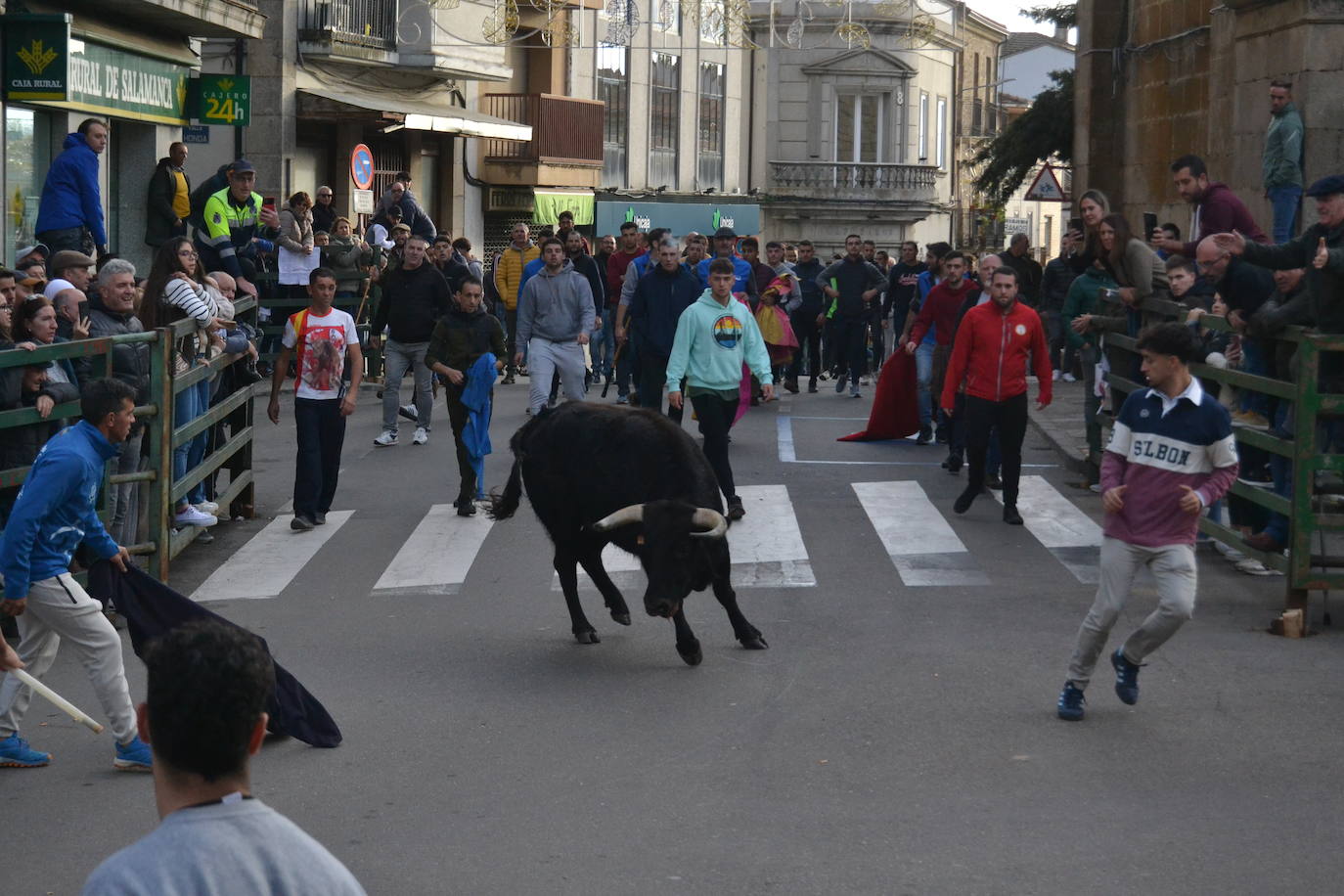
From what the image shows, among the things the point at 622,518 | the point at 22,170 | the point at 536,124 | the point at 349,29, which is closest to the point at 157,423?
the point at 622,518

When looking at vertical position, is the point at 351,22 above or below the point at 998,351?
above

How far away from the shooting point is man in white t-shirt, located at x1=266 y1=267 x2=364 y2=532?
12828 mm

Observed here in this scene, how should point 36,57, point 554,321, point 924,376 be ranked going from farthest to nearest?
point 36,57 → point 924,376 → point 554,321

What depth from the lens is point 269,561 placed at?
38.8ft

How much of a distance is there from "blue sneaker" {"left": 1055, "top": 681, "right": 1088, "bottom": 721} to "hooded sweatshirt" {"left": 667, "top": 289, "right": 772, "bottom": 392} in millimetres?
5383

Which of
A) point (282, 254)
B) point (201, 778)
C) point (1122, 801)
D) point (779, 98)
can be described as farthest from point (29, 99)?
point (779, 98)

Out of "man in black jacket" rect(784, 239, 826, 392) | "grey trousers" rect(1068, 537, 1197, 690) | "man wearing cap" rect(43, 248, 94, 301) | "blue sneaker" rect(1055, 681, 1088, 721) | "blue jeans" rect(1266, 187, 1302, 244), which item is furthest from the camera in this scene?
"man in black jacket" rect(784, 239, 826, 392)

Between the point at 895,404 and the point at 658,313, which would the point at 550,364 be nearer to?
the point at 658,313

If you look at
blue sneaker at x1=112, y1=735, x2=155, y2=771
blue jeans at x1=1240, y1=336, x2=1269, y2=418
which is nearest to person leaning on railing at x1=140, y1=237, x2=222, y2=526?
blue sneaker at x1=112, y1=735, x2=155, y2=771

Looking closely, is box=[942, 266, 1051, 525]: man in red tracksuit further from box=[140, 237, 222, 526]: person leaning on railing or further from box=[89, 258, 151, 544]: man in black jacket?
box=[89, 258, 151, 544]: man in black jacket

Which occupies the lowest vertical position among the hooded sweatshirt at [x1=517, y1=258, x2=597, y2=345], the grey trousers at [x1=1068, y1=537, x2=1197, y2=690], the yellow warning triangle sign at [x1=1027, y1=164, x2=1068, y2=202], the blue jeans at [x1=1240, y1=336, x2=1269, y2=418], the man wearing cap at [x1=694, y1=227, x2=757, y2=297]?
the grey trousers at [x1=1068, y1=537, x2=1197, y2=690]

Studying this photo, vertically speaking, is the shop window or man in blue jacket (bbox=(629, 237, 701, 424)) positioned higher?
the shop window

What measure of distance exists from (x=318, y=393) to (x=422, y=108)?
2123 centimetres

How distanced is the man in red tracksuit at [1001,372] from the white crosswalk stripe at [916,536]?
459mm
